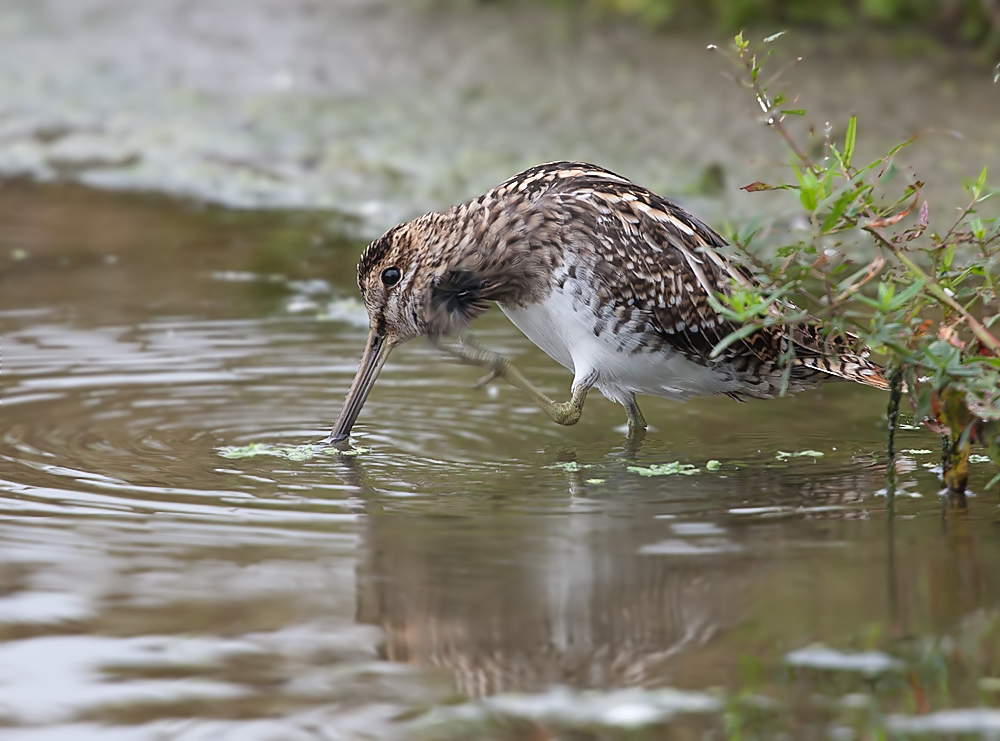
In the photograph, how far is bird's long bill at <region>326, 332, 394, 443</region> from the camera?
19.9 feet

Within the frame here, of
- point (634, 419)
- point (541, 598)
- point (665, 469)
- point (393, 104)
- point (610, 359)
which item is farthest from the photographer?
point (393, 104)

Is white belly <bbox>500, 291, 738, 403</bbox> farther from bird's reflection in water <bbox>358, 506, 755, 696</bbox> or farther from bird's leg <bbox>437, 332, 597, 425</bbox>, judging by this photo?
bird's reflection in water <bbox>358, 506, 755, 696</bbox>

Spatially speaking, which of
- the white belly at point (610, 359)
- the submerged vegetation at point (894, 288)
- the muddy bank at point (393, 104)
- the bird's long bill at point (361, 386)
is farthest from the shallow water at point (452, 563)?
the muddy bank at point (393, 104)

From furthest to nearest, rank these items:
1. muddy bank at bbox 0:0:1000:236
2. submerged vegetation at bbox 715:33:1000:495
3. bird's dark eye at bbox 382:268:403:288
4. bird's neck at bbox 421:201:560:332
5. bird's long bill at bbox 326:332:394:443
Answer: muddy bank at bbox 0:0:1000:236
bird's dark eye at bbox 382:268:403:288
bird's long bill at bbox 326:332:394:443
bird's neck at bbox 421:201:560:332
submerged vegetation at bbox 715:33:1000:495

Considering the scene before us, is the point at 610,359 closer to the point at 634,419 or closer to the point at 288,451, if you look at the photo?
the point at 634,419

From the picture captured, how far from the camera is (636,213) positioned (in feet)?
19.0

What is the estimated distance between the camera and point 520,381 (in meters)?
5.95

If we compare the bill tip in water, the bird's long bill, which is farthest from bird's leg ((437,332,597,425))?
the bill tip in water

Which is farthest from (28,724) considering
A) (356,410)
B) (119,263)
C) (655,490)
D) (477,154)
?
(477,154)

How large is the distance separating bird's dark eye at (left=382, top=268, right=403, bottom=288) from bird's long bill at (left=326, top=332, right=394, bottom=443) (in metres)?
0.24

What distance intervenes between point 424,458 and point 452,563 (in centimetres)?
143

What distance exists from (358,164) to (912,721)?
8253 millimetres

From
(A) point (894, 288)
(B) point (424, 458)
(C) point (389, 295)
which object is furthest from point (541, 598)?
(C) point (389, 295)

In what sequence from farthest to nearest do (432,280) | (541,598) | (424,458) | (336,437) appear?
(432,280), (336,437), (424,458), (541,598)
